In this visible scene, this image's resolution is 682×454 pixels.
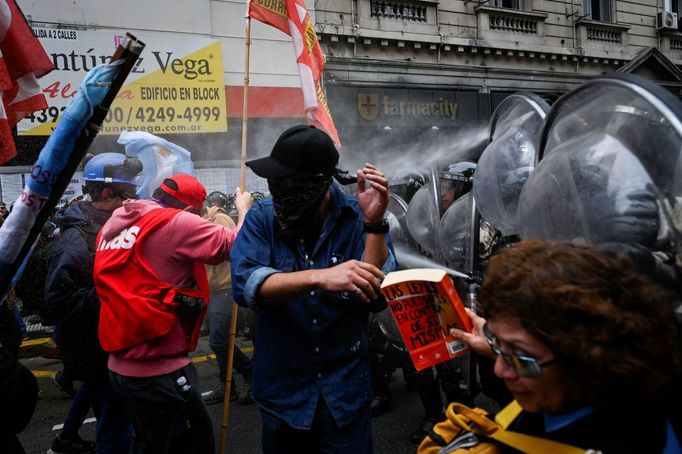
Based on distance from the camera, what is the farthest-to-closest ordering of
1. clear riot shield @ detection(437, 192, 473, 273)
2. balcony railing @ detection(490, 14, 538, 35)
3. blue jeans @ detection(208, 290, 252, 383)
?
balcony railing @ detection(490, 14, 538, 35)
blue jeans @ detection(208, 290, 252, 383)
clear riot shield @ detection(437, 192, 473, 273)

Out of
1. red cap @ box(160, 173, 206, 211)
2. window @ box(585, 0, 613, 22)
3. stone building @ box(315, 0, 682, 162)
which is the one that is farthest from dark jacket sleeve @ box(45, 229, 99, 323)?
window @ box(585, 0, 613, 22)

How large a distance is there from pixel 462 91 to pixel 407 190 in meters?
8.82

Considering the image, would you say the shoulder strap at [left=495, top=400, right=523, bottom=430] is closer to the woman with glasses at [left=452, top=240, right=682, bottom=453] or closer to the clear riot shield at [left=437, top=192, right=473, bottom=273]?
the woman with glasses at [left=452, top=240, right=682, bottom=453]

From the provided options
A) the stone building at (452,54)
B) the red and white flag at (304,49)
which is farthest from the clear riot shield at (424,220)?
the stone building at (452,54)

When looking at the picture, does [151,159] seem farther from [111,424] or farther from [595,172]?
[595,172]

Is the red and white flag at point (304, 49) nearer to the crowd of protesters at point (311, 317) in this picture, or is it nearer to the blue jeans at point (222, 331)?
the crowd of protesters at point (311, 317)

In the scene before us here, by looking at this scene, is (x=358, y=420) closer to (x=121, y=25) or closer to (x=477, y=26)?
(x=121, y=25)

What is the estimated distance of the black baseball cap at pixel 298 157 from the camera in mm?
1991

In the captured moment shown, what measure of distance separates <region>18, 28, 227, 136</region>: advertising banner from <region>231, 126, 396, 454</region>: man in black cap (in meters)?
8.36

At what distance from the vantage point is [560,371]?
45.7 inches

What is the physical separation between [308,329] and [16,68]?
2027mm

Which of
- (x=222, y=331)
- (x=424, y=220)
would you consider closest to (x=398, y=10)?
(x=424, y=220)

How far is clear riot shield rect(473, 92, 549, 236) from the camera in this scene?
247 centimetres

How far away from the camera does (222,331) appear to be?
5164 millimetres
